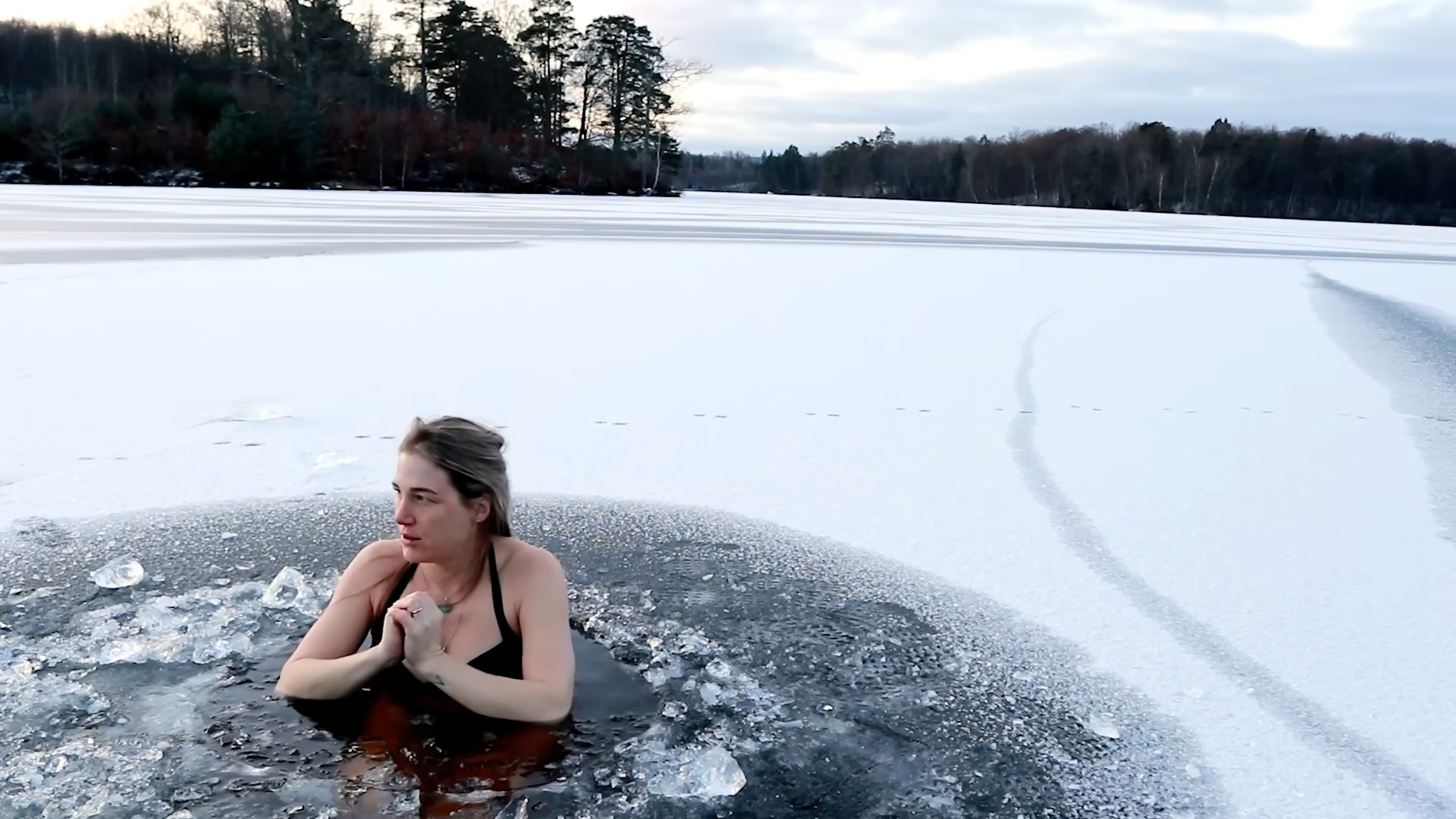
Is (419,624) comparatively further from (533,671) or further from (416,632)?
(533,671)

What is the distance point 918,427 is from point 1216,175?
5415 cm

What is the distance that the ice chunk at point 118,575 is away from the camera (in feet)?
9.66

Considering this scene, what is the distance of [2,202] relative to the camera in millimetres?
17500

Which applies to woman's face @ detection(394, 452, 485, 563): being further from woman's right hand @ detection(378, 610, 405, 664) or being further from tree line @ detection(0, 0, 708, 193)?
tree line @ detection(0, 0, 708, 193)

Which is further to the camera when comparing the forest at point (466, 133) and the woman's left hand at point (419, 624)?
the forest at point (466, 133)

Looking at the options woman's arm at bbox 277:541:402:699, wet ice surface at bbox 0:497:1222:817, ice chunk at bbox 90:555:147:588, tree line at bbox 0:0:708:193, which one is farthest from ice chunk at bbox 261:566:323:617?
tree line at bbox 0:0:708:193

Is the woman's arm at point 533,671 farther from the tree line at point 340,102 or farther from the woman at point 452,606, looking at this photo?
the tree line at point 340,102

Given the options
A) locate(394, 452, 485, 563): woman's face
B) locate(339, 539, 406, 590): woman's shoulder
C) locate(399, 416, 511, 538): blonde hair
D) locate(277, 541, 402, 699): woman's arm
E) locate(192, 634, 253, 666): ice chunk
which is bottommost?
locate(192, 634, 253, 666): ice chunk

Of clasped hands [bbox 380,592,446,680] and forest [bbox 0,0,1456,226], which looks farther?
forest [bbox 0,0,1456,226]

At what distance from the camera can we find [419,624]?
212 cm

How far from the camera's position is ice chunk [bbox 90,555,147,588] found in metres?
2.95

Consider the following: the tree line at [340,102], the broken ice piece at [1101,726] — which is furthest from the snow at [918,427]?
the tree line at [340,102]

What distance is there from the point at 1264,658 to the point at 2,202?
20.0 meters

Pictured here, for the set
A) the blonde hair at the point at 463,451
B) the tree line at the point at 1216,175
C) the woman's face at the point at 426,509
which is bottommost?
the woman's face at the point at 426,509
